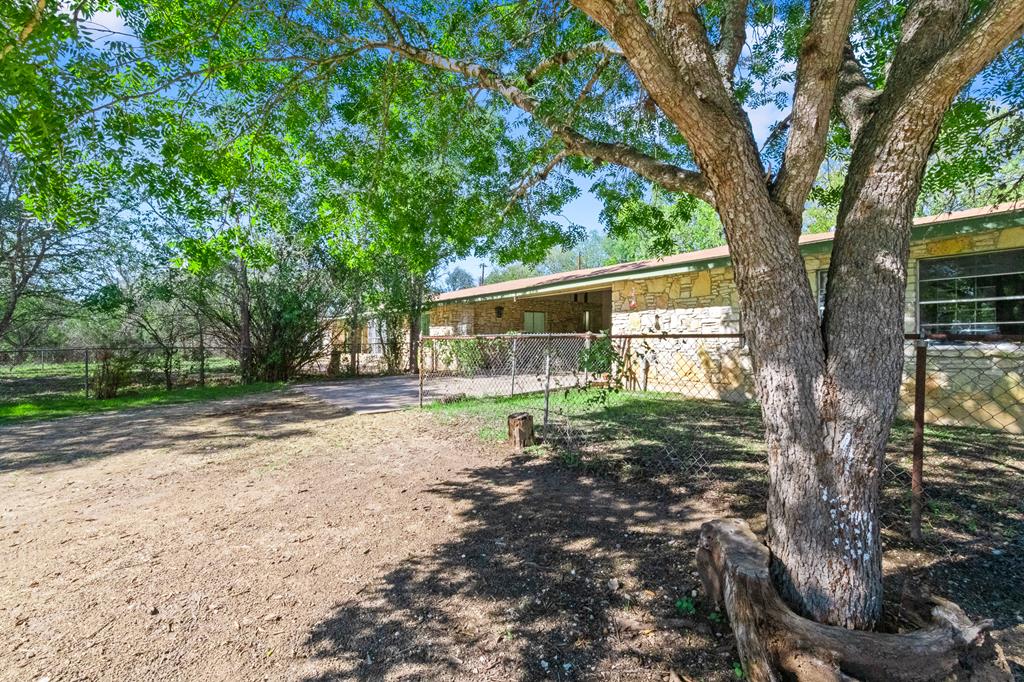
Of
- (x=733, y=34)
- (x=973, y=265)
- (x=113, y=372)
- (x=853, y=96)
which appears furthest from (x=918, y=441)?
(x=113, y=372)

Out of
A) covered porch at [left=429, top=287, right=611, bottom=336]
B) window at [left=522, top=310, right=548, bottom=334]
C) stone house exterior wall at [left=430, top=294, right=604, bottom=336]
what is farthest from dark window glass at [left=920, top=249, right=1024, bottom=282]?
window at [left=522, top=310, right=548, bottom=334]

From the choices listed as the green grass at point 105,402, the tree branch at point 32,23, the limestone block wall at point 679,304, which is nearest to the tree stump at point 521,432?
the tree branch at point 32,23

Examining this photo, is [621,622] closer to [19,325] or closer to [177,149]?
[177,149]

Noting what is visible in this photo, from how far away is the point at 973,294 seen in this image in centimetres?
657

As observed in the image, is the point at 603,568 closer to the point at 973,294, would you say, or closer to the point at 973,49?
the point at 973,49

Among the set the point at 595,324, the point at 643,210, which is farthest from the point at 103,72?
the point at 595,324

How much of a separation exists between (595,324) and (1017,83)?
15348mm

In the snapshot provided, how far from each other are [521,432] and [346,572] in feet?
9.77

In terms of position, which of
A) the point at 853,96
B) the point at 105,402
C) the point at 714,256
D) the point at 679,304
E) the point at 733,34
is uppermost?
the point at 733,34

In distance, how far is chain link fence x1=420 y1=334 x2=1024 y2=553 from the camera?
11.0ft

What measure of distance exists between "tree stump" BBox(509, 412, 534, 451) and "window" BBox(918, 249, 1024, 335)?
19.7ft

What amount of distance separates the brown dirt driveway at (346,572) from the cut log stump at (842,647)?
0.21m

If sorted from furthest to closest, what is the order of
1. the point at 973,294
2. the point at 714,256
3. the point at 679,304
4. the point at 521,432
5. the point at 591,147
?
the point at 679,304 → the point at 714,256 → the point at 973,294 → the point at 521,432 → the point at 591,147

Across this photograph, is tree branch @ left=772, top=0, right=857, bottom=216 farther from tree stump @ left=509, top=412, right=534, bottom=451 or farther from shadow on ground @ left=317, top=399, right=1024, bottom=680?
tree stump @ left=509, top=412, right=534, bottom=451
